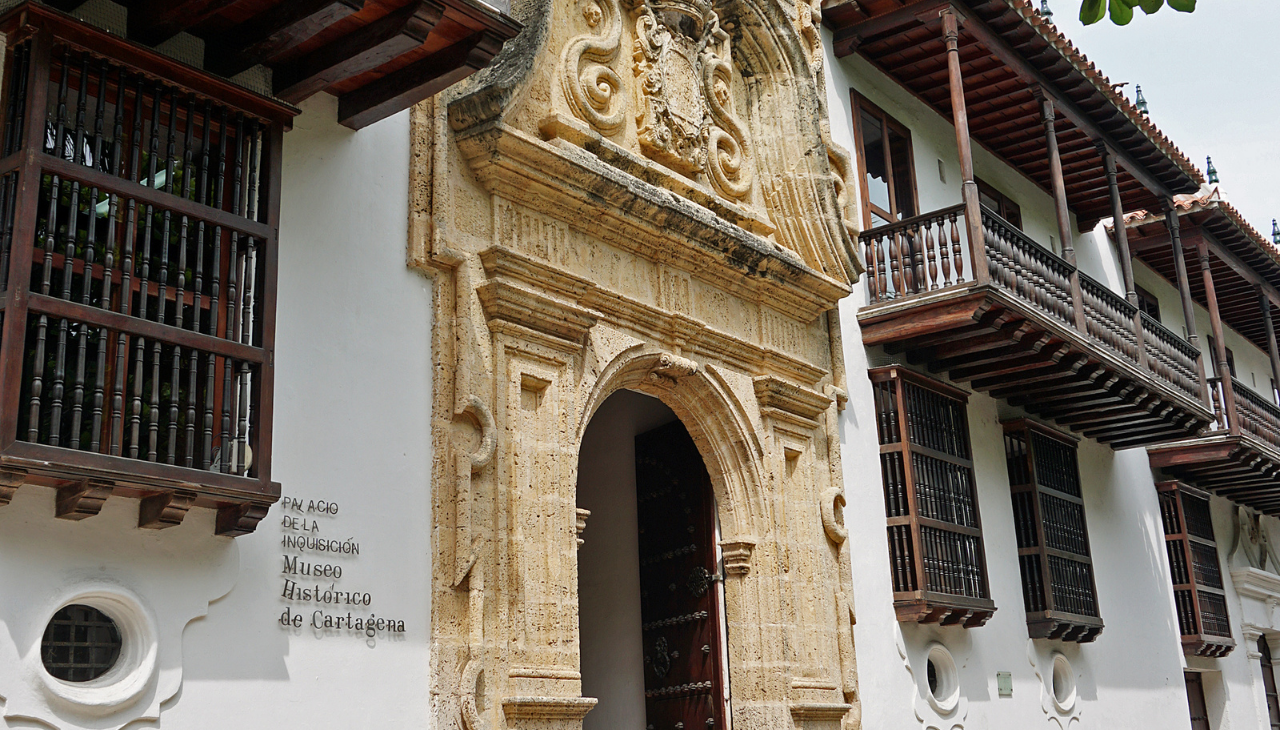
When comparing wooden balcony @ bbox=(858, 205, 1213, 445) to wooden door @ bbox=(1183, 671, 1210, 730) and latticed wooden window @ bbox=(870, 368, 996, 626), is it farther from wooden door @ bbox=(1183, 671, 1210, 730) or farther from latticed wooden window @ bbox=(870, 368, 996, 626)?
wooden door @ bbox=(1183, 671, 1210, 730)

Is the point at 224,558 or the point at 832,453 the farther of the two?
the point at 832,453

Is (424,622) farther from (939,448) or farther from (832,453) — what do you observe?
(939,448)

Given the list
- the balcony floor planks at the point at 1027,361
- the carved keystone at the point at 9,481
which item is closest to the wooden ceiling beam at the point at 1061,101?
the balcony floor planks at the point at 1027,361

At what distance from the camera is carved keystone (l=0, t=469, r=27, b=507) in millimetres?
4438

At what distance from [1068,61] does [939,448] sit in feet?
13.5

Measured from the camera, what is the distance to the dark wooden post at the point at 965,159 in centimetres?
966

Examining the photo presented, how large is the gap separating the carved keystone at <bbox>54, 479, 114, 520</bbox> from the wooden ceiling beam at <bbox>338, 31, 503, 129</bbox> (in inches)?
96.2

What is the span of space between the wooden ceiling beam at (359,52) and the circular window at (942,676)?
6566 mm

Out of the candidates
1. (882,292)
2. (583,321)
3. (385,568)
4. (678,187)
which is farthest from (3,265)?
(882,292)

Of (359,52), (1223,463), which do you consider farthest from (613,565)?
(1223,463)

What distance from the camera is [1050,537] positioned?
11.7 metres

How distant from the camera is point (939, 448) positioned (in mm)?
10516

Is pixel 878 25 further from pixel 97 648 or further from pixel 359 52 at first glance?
pixel 97 648

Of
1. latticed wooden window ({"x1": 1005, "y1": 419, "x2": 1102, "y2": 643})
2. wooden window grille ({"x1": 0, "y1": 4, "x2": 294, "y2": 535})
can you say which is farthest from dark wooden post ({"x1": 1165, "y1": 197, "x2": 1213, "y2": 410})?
wooden window grille ({"x1": 0, "y1": 4, "x2": 294, "y2": 535})
